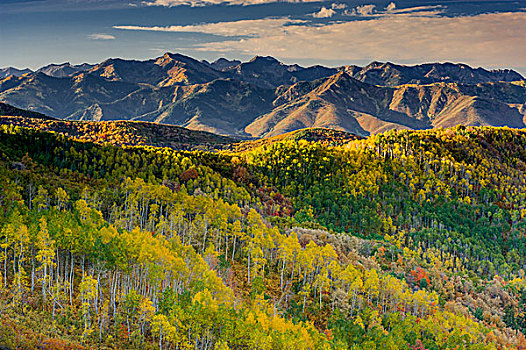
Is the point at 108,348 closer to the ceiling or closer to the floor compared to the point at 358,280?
closer to the ceiling

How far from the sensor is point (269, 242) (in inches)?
4966

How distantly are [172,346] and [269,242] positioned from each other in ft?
174

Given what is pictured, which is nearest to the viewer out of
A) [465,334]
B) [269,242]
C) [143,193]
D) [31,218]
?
[31,218]

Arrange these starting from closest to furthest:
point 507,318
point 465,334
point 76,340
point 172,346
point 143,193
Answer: point 76,340 → point 172,346 → point 465,334 → point 143,193 → point 507,318

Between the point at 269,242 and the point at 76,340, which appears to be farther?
the point at 269,242

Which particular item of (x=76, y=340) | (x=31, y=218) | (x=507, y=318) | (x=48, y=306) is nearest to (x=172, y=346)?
(x=76, y=340)

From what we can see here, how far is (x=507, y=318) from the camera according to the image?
163750 millimetres

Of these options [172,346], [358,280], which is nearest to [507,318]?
[358,280]

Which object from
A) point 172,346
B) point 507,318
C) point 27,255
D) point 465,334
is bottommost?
point 507,318

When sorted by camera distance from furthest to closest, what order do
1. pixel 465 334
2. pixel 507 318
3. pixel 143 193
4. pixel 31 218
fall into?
1. pixel 507 318
2. pixel 143 193
3. pixel 465 334
4. pixel 31 218

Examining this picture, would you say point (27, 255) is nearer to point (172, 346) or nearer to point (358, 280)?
point (172, 346)

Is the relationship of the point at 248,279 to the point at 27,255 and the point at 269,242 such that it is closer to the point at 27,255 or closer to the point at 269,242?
the point at 269,242

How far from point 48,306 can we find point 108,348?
15.6 m

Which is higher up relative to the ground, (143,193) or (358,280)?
(143,193)
